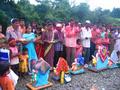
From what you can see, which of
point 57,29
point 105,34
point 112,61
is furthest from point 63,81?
point 105,34

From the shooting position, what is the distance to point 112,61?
921 cm

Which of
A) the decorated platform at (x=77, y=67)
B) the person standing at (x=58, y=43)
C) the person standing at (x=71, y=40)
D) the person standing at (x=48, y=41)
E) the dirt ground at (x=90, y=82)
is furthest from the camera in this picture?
the person standing at (x=71, y=40)

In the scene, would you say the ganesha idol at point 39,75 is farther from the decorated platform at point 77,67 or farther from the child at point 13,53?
the decorated platform at point 77,67

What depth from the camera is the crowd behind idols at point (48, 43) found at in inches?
262

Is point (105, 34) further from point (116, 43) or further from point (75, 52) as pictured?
point (75, 52)

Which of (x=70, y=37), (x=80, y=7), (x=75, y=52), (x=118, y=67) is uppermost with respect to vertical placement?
(x=80, y=7)

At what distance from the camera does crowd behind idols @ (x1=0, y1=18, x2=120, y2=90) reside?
6645mm

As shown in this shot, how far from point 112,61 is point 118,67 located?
1.44ft

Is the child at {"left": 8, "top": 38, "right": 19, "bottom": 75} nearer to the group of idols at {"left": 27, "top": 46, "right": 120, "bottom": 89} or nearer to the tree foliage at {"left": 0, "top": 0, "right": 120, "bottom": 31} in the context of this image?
the group of idols at {"left": 27, "top": 46, "right": 120, "bottom": 89}

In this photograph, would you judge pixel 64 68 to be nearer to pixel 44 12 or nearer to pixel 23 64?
pixel 23 64

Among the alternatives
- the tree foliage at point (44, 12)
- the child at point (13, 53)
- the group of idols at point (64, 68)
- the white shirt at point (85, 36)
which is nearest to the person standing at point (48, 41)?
the group of idols at point (64, 68)

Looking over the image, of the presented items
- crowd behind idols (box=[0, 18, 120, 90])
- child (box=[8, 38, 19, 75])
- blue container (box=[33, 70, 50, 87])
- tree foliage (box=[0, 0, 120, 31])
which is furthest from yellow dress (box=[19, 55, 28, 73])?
tree foliage (box=[0, 0, 120, 31])

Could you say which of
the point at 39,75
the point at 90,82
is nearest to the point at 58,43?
the point at 90,82

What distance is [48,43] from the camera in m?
7.78
